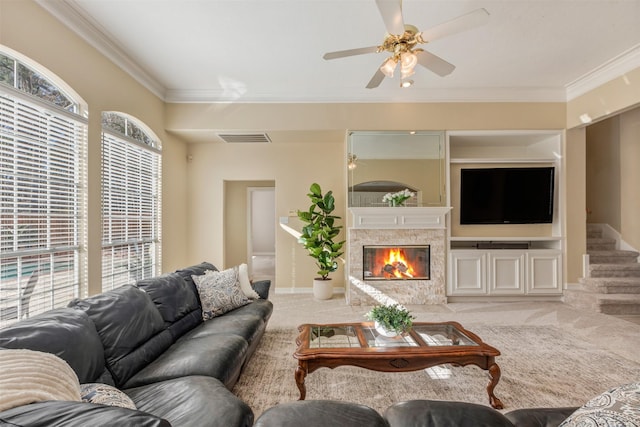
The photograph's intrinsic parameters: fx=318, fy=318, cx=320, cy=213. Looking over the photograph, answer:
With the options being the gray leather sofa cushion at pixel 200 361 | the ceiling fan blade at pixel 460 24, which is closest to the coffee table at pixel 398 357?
the gray leather sofa cushion at pixel 200 361

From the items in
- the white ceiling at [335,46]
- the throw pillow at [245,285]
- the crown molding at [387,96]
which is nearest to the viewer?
the white ceiling at [335,46]

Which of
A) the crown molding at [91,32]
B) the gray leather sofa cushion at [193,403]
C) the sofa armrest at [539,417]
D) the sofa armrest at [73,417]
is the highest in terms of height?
the crown molding at [91,32]

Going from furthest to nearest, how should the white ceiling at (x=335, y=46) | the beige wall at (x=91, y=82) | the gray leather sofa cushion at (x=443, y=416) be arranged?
1. the white ceiling at (x=335, y=46)
2. the beige wall at (x=91, y=82)
3. the gray leather sofa cushion at (x=443, y=416)

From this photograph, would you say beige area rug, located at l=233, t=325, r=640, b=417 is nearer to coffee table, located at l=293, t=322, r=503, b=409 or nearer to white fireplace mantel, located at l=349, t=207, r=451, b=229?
coffee table, located at l=293, t=322, r=503, b=409

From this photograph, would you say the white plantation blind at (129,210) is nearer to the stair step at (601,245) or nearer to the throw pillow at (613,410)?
the throw pillow at (613,410)

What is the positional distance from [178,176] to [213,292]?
2.96 metres

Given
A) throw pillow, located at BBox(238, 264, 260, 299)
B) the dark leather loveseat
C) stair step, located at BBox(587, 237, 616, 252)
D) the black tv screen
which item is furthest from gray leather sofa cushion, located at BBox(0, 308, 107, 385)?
stair step, located at BBox(587, 237, 616, 252)

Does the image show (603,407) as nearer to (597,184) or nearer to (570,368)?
(570,368)

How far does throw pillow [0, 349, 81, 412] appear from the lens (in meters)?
0.93

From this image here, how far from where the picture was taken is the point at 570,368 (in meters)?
2.74

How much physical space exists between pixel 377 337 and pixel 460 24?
2.44 m

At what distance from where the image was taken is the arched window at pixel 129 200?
11.5 feet

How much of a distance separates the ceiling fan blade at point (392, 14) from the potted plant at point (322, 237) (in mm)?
3036

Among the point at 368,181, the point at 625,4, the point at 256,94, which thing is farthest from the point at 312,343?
the point at 625,4
